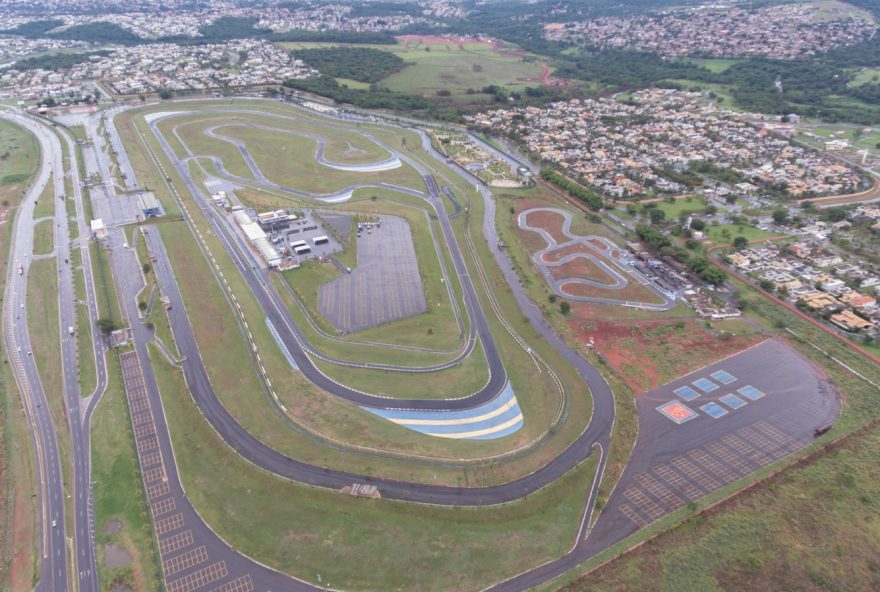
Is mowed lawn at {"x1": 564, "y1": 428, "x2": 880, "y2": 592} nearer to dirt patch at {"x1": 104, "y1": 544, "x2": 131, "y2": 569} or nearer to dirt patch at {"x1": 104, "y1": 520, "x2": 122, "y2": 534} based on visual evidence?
dirt patch at {"x1": 104, "y1": 544, "x2": 131, "y2": 569}

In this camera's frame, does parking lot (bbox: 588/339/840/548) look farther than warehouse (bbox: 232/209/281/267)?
No

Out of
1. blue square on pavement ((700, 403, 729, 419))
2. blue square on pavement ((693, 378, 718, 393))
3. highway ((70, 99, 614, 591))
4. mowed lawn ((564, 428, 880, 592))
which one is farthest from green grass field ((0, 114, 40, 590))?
blue square on pavement ((693, 378, 718, 393))

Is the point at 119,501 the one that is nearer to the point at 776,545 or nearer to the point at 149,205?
the point at 776,545

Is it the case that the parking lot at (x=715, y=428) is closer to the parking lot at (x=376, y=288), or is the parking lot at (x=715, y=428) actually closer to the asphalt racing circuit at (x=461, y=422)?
the asphalt racing circuit at (x=461, y=422)

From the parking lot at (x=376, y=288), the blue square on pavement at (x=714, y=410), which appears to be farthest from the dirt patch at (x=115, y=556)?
the blue square on pavement at (x=714, y=410)

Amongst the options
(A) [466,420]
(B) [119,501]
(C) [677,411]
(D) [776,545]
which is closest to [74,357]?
(B) [119,501]
